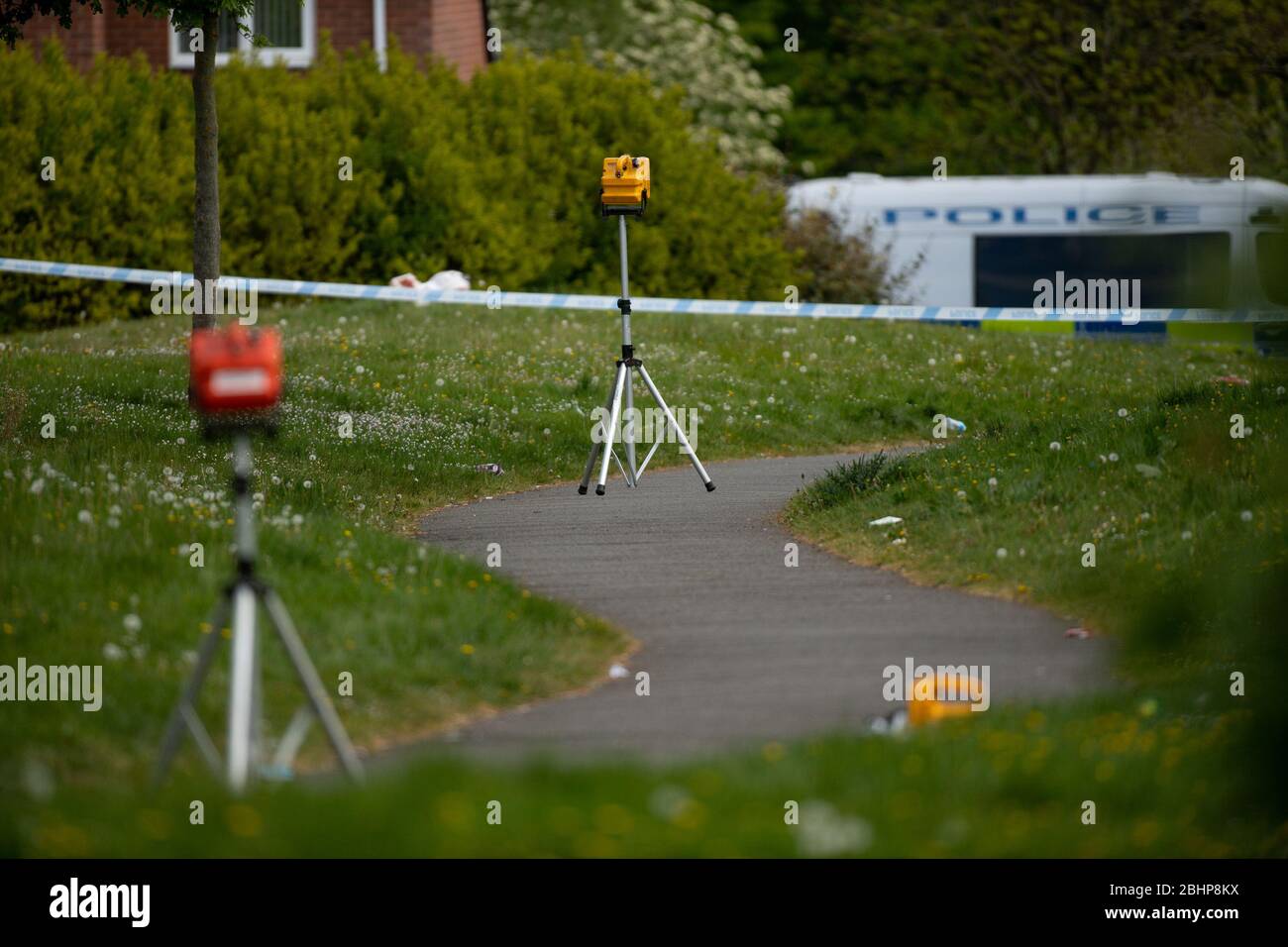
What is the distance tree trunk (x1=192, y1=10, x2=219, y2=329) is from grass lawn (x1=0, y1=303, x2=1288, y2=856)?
40.9 inches

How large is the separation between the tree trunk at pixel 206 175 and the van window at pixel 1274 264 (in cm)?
1159

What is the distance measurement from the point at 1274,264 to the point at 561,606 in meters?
5.95

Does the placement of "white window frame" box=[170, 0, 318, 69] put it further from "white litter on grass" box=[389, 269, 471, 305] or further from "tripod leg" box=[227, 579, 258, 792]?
"tripod leg" box=[227, 579, 258, 792]

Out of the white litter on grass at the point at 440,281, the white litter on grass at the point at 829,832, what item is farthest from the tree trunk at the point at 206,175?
the white litter on grass at the point at 829,832

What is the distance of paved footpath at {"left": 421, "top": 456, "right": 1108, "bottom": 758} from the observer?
6.91 m

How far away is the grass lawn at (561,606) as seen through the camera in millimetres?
4535

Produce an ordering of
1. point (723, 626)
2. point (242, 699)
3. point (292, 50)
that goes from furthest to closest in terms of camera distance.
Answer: point (292, 50) < point (723, 626) < point (242, 699)

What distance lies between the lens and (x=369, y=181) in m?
22.8

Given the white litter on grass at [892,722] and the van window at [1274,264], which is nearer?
the van window at [1274,264]

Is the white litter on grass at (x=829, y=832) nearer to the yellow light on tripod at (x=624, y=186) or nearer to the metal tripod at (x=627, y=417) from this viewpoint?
the metal tripod at (x=627, y=417)

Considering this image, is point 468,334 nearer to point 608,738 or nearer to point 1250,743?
point 608,738

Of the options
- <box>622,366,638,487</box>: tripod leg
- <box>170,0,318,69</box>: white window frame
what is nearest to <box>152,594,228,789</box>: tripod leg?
<box>622,366,638,487</box>: tripod leg

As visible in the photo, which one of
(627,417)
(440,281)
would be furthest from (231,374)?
(440,281)

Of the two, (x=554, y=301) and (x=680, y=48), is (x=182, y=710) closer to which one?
(x=554, y=301)
